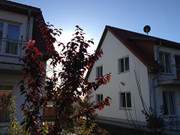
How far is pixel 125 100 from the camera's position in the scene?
765 inches

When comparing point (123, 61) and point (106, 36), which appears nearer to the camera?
point (123, 61)

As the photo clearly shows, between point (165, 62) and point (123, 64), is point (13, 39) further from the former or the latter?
point (165, 62)

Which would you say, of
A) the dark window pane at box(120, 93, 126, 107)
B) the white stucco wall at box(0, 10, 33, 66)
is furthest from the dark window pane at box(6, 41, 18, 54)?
the dark window pane at box(120, 93, 126, 107)

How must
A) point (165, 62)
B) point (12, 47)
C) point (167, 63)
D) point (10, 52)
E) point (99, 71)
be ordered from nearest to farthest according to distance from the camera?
point (10, 52) → point (12, 47) → point (165, 62) → point (167, 63) → point (99, 71)

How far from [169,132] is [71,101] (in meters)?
13.0

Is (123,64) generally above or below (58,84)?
above

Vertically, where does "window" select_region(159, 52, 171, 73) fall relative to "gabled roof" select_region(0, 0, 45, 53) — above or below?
below

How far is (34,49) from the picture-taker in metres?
4.05

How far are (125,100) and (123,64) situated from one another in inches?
128

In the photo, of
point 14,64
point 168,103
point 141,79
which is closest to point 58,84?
point 14,64

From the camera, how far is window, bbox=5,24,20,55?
12370mm

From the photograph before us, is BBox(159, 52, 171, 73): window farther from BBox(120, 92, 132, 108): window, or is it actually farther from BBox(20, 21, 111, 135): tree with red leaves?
BBox(20, 21, 111, 135): tree with red leaves

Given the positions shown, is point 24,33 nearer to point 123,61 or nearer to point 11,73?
point 11,73

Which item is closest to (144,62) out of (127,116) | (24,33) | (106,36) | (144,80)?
(144,80)
